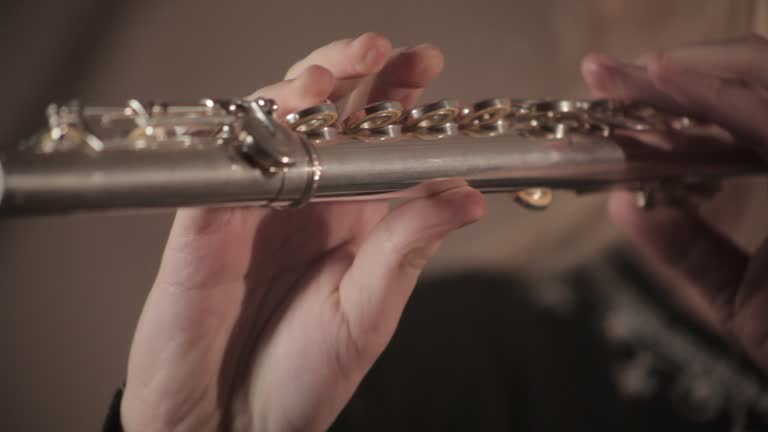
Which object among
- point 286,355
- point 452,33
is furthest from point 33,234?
point 452,33

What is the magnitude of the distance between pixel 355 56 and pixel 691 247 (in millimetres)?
464

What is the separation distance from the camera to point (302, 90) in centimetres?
39

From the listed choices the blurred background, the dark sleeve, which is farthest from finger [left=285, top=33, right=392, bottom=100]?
the dark sleeve

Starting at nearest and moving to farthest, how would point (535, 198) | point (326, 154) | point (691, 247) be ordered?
point (326, 154), point (535, 198), point (691, 247)

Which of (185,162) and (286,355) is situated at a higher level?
(185,162)

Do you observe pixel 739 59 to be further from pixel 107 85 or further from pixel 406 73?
pixel 107 85

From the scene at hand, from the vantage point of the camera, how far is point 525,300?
0.96 m

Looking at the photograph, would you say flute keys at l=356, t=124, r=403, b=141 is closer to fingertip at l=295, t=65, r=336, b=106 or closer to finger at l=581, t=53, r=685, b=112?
fingertip at l=295, t=65, r=336, b=106

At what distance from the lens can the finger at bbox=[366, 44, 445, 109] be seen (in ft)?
1.52

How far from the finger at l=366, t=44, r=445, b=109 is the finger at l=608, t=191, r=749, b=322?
1.03ft

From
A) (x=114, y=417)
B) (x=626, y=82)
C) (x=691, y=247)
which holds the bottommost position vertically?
(x=691, y=247)

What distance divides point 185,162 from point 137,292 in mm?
210

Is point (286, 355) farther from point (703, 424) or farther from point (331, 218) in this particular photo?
point (703, 424)

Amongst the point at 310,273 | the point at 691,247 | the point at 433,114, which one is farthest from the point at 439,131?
the point at 691,247
